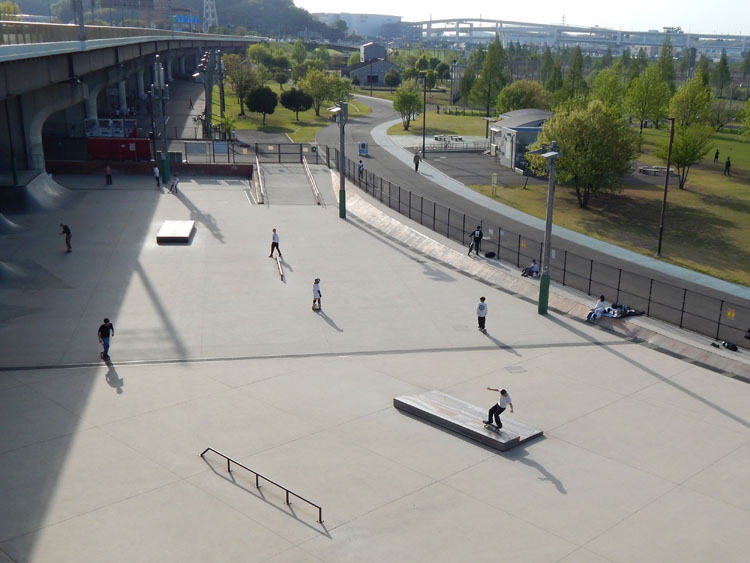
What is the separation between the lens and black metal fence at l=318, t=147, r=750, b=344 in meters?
26.1

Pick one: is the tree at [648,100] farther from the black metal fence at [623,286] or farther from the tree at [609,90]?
the black metal fence at [623,286]

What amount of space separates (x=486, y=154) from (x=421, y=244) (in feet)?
116

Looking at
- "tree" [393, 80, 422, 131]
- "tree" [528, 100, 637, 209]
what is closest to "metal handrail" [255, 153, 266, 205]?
"tree" [528, 100, 637, 209]

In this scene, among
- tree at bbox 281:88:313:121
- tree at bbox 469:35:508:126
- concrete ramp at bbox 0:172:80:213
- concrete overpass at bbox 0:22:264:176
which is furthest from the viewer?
tree at bbox 469:35:508:126

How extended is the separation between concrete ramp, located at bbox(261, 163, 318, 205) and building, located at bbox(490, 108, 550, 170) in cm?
1779

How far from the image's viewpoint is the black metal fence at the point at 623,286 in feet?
85.5

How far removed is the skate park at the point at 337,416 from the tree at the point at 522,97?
47.7 m

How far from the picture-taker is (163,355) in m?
21.4

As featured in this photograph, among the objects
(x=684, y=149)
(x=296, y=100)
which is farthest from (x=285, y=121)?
(x=684, y=149)

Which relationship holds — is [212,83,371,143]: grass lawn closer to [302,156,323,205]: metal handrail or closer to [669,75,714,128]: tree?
[302,156,323,205]: metal handrail

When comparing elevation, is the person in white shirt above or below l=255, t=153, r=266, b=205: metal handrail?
below

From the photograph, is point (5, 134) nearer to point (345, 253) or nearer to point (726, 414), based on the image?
point (345, 253)

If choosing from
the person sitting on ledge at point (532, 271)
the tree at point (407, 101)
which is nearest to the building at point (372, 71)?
the tree at point (407, 101)

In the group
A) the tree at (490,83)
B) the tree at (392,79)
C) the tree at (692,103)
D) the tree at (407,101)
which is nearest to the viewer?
the tree at (692,103)
